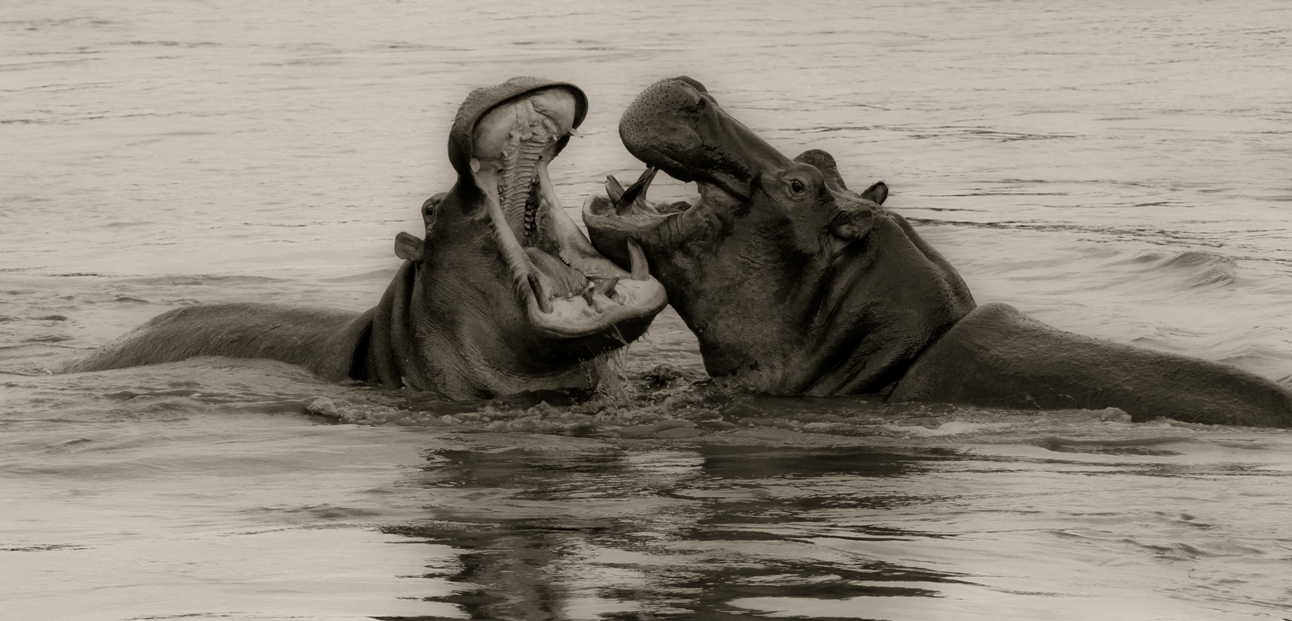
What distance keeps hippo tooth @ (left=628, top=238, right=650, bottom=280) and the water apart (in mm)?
529

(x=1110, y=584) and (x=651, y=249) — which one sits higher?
(x=651, y=249)

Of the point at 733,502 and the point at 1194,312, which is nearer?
the point at 733,502

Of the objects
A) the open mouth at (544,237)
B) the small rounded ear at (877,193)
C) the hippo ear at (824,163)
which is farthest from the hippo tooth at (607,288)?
the small rounded ear at (877,193)

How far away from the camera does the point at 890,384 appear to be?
674 centimetres

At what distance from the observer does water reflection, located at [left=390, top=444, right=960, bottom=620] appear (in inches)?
153

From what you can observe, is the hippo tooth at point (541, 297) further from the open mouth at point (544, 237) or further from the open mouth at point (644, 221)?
the open mouth at point (644, 221)

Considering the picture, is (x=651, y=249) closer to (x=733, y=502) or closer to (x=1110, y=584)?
(x=733, y=502)

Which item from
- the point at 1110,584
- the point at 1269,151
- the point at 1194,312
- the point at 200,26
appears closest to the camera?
the point at 1110,584

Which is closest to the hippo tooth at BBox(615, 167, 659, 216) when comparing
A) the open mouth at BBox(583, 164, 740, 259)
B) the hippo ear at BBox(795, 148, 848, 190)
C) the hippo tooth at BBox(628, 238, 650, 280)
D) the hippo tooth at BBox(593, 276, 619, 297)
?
the open mouth at BBox(583, 164, 740, 259)

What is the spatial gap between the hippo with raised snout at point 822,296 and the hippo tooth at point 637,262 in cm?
6

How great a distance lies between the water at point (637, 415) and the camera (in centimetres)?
414

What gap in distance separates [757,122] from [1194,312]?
9.79m

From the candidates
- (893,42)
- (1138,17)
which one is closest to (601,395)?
(893,42)

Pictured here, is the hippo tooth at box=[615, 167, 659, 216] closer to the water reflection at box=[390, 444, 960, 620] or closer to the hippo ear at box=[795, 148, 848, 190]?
the hippo ear at box=[795, 148, 848, 190]
